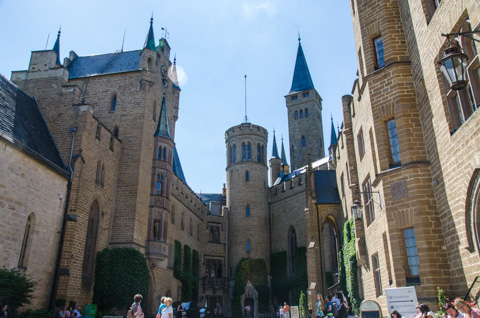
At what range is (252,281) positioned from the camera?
1400 inches

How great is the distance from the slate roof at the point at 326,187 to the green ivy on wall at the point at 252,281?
1134 cm

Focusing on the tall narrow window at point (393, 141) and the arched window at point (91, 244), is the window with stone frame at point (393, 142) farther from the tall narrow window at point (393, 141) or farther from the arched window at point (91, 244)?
the arched window at point (91, 244)

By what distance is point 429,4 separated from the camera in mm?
11273

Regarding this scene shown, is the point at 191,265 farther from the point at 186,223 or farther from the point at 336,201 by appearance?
the point at 336,201

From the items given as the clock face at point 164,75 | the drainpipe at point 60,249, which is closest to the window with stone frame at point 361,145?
the drainpipe at point 60,249

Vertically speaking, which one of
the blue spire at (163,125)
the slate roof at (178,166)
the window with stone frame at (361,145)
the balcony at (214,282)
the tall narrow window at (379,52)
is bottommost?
the balcony at (214,282)

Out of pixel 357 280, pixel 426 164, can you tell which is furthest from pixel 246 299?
pixel 426 164

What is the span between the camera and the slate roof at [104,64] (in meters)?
25.5

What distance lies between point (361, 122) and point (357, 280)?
328 inches

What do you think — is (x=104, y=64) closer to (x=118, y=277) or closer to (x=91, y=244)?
(x=91, y=244)

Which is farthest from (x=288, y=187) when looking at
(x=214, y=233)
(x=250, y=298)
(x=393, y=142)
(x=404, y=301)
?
(x=404, y=301)

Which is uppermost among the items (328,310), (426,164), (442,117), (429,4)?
(429,4)

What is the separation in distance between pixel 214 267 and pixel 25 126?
2296cm

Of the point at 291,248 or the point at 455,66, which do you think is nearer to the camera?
the point at 455,66
